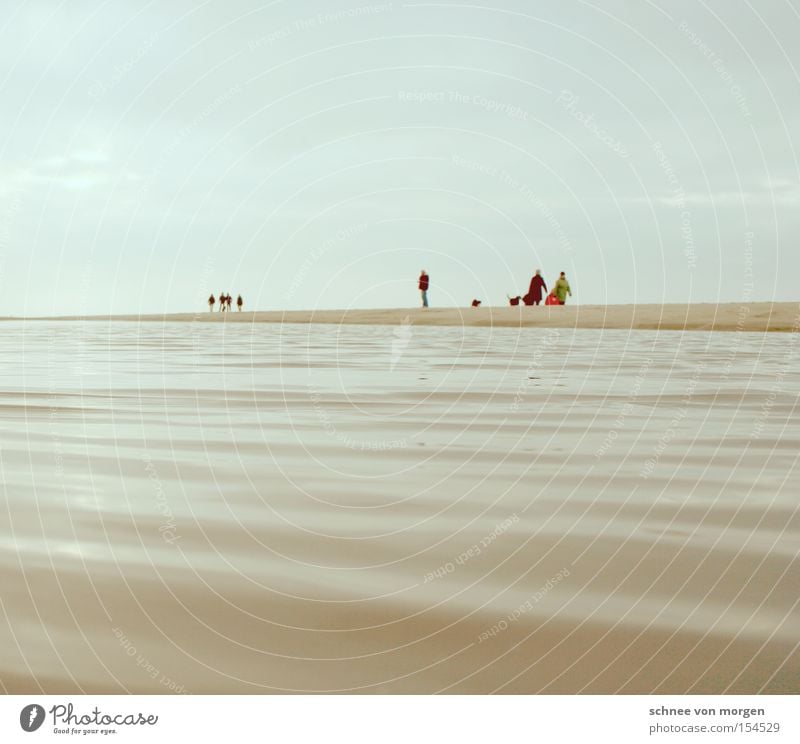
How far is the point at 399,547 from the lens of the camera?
139 inches

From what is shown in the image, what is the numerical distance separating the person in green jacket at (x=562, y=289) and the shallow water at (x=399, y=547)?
2423 cm

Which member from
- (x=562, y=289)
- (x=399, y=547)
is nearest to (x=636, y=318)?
(x=562, y=289)

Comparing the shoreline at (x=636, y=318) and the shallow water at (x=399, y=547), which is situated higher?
the shoreline at (x=636, y=318)

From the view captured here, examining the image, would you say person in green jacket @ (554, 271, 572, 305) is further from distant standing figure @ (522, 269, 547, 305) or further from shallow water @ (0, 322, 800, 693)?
shallow water @ (0, 322, 800, 693)

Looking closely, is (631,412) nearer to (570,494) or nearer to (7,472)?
(570,494)

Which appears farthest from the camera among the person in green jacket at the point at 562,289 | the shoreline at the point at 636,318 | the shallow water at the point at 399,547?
the person in green jacket at the point at 562,289

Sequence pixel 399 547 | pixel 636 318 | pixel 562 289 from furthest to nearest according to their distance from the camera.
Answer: pixel 562 289
pixel 636 318
pixel 399 547

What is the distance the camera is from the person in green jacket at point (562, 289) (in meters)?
31.5

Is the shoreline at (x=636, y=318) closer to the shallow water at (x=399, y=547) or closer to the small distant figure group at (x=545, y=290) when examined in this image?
the small distant figure group at (x=545, y=290)

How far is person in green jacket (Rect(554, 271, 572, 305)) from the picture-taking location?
31.5 metres

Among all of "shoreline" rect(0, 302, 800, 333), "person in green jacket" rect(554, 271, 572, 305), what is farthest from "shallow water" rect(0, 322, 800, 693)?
"person in green jacket" rect(554, 271, 572, 305)

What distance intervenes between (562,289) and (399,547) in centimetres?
2907

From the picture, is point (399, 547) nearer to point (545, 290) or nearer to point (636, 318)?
point (636, 318)

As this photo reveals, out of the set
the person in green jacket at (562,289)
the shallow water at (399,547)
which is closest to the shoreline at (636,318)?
the person in green jacket at (562,289)
